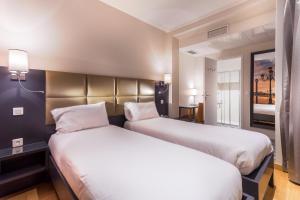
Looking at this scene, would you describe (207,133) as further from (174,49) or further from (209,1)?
(174,49)

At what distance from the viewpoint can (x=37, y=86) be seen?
6.70 feet

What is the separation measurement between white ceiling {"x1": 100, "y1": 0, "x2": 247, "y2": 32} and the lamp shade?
5.42ft

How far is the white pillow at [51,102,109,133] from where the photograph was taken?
203cm

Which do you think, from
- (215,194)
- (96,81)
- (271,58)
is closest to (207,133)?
(215,194)

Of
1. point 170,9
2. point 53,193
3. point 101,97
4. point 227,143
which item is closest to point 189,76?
point 170,9

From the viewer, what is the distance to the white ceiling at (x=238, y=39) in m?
3.26

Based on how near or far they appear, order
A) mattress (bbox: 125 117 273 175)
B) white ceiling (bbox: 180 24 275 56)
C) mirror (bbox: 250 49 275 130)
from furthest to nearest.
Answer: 1. mirror (bbox: 250 49 275 130)
2. white ceiling (bbox: 180 24 275 56)
3. mattress (bbox: 125 117 273 175)

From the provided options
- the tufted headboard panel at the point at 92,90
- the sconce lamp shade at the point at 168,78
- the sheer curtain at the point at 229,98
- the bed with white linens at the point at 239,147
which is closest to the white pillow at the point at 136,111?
the tufted headboard panel at the point at 92,90

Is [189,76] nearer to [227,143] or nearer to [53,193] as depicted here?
[227,143]

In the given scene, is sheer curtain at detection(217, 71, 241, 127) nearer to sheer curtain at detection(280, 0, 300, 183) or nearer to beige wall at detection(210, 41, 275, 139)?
beige wall at detection(210, 41, 275, 139)

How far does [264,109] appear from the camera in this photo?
3.99 metres

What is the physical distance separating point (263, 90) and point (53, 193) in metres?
4.74

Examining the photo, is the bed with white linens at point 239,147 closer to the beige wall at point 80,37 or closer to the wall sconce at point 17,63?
the beige wall at point 80,37

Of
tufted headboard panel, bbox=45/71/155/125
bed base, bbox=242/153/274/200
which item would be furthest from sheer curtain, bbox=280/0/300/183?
tufted headboard panel, bbox=45/71/155/125
